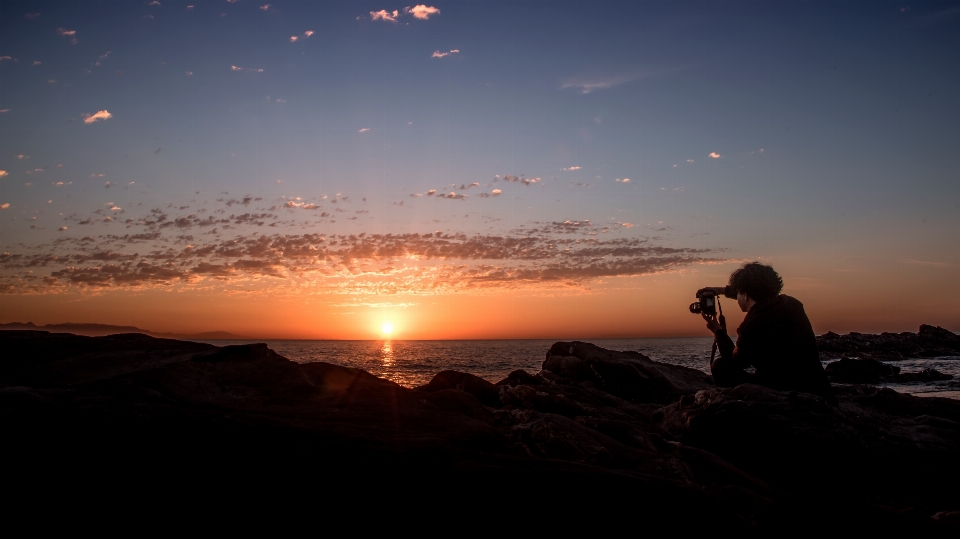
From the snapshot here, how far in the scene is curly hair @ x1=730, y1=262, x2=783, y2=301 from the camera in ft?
20.2

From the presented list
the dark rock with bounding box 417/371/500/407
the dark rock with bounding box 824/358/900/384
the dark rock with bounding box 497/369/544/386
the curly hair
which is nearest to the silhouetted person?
the curly hair

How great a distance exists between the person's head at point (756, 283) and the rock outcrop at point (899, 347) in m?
38.4

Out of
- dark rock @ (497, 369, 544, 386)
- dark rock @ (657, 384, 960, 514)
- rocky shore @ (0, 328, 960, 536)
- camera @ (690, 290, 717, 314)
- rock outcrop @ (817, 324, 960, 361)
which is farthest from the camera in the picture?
rock outcrop @ (817, 324, 960, 361)

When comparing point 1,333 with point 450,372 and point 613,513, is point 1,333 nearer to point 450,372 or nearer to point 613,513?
point 450,372

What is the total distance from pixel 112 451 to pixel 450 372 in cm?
485

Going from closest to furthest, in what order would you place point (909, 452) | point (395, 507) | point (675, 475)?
1. point (395, 507)
2. point (675, 475)
3. point (909, 452)

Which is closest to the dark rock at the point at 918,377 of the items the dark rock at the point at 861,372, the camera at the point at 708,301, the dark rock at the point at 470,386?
the dark rock at the point at 861,372

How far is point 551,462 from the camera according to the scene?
3682 millimetres

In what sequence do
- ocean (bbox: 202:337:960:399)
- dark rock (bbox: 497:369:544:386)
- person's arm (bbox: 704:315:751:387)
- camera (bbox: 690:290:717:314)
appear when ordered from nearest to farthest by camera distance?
1. person's arm (bbox: 704:315:751:387)
2. camera (bbox: 690:290:717:314)
3. dark rock (bbox: 497:369:544:386)
4. ocean (bbox: 202:337:960:399)

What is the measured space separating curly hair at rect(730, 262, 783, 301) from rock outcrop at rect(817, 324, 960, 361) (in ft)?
126

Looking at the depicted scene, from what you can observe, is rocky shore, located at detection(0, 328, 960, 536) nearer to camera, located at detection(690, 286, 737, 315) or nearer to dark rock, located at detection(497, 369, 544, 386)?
camera, located at detection(690, 286, 737, 315)

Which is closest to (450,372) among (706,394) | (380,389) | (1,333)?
(380,389)

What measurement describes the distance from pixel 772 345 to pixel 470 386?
3756 millimetres

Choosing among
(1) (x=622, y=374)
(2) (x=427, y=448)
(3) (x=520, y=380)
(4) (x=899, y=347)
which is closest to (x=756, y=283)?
(2) (x=427, y=448)
